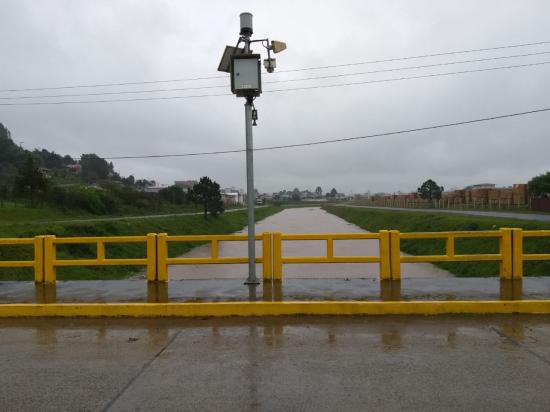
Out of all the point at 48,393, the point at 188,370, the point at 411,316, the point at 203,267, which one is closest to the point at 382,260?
the point at 411,316

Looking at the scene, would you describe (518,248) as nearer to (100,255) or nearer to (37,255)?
(100,255)

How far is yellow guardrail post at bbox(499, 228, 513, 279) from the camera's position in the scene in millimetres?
8398

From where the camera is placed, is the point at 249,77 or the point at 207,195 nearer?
the point at 249,77

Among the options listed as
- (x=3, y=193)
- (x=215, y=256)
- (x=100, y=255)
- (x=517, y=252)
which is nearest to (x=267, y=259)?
(x=215, y=256)

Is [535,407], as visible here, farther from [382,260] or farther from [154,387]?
[382,260]

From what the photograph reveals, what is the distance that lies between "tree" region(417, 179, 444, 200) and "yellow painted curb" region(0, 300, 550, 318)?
253 ft

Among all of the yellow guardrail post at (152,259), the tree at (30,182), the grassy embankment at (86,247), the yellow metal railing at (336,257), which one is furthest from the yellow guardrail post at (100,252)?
Result: the tree at (30,182)

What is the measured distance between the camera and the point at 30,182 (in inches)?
1622

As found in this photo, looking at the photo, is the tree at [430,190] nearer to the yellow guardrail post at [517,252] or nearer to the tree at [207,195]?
the tree at [207,195]

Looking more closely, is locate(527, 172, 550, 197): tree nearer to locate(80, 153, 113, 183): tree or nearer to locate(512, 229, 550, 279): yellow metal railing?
locate(512, 229, 550, 279): yellow metal railing

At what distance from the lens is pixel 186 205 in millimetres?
83750

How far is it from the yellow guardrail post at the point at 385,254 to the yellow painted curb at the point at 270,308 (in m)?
1.73

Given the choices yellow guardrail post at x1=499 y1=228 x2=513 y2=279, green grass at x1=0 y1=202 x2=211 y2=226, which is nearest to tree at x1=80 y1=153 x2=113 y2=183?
green grass at x1=0 y1=202 x2=211 y2=226

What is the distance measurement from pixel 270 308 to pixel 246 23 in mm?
4679
